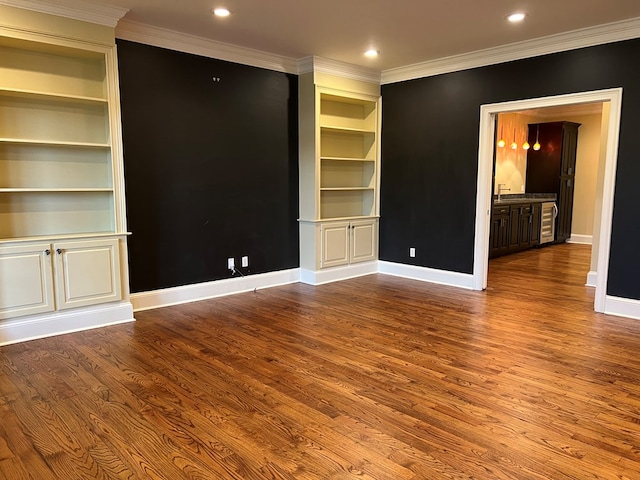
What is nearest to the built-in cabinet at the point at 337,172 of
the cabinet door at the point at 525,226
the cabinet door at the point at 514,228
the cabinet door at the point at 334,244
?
the cabinet door at the point at 334,244

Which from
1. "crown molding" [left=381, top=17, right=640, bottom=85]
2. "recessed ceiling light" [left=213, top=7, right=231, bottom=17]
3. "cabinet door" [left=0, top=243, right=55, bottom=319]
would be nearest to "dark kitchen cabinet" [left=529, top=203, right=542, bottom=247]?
"crown molding" [left=381, top=17, right=640, bottom=85]

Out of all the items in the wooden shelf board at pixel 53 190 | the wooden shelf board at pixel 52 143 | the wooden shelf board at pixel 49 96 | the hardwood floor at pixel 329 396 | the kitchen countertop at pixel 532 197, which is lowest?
the hardwood floor at pixel 329 396

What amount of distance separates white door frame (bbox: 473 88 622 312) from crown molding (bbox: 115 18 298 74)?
95.6 inches

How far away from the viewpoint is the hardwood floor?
2166 millimetres

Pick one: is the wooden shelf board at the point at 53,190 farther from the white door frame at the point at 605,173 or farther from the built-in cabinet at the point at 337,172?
the white door frame at the point at 605,173

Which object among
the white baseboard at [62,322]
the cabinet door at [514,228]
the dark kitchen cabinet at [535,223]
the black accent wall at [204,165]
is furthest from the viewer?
the dark kitchen cabinet at [535,223]

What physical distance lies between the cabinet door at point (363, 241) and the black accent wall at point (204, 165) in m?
0.83

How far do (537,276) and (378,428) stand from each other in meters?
4.65

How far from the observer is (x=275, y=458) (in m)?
2.19

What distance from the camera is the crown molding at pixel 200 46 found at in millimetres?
4316

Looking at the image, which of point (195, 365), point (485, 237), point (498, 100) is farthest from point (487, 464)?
point (498, 100)

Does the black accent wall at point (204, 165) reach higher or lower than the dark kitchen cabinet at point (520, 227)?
higher

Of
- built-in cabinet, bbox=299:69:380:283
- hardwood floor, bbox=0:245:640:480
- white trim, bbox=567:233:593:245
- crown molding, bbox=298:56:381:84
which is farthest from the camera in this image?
white trim, bbox=567:233:593:245

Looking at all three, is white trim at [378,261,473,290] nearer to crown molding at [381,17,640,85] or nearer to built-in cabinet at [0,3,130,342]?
crown molding at [381,17,640,85]
